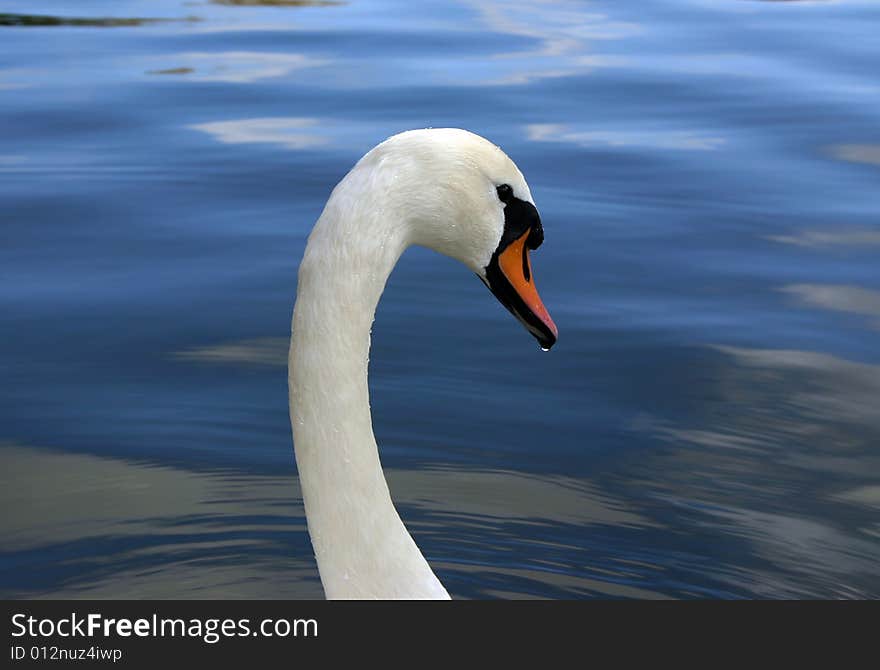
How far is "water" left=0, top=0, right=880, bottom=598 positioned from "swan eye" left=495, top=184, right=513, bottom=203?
1.38 m

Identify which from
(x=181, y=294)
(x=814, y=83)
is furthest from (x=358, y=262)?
(x=814, y=83)

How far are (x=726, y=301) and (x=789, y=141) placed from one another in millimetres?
2638

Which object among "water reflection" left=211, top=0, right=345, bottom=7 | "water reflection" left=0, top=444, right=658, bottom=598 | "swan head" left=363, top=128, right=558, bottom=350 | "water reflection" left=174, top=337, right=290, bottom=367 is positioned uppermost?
"water reflection" left=211, top=0, right=345, bottom=7

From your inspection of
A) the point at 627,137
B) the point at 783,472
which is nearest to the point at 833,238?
the point at 627,137

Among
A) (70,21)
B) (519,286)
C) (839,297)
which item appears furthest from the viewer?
(70,21)

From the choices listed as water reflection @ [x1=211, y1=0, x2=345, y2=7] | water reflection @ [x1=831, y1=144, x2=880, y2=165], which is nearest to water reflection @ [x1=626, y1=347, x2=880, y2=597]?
water reflection @ [x1=831, y1=144, x2=880, y2=165]

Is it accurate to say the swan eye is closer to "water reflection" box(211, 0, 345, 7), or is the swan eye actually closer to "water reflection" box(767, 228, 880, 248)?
"water reflection" box(767, 228, 880, 248)

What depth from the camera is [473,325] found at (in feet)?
20.6

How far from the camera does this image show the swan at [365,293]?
319cm

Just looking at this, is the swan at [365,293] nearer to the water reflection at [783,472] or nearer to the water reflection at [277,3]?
the water reflection at [783,472]

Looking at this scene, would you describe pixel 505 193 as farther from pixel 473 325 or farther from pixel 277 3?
pixel 277 3

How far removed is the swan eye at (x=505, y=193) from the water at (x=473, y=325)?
54.2 inches

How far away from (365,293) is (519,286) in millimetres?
531

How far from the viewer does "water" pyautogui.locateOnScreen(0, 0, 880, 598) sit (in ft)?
15.3
